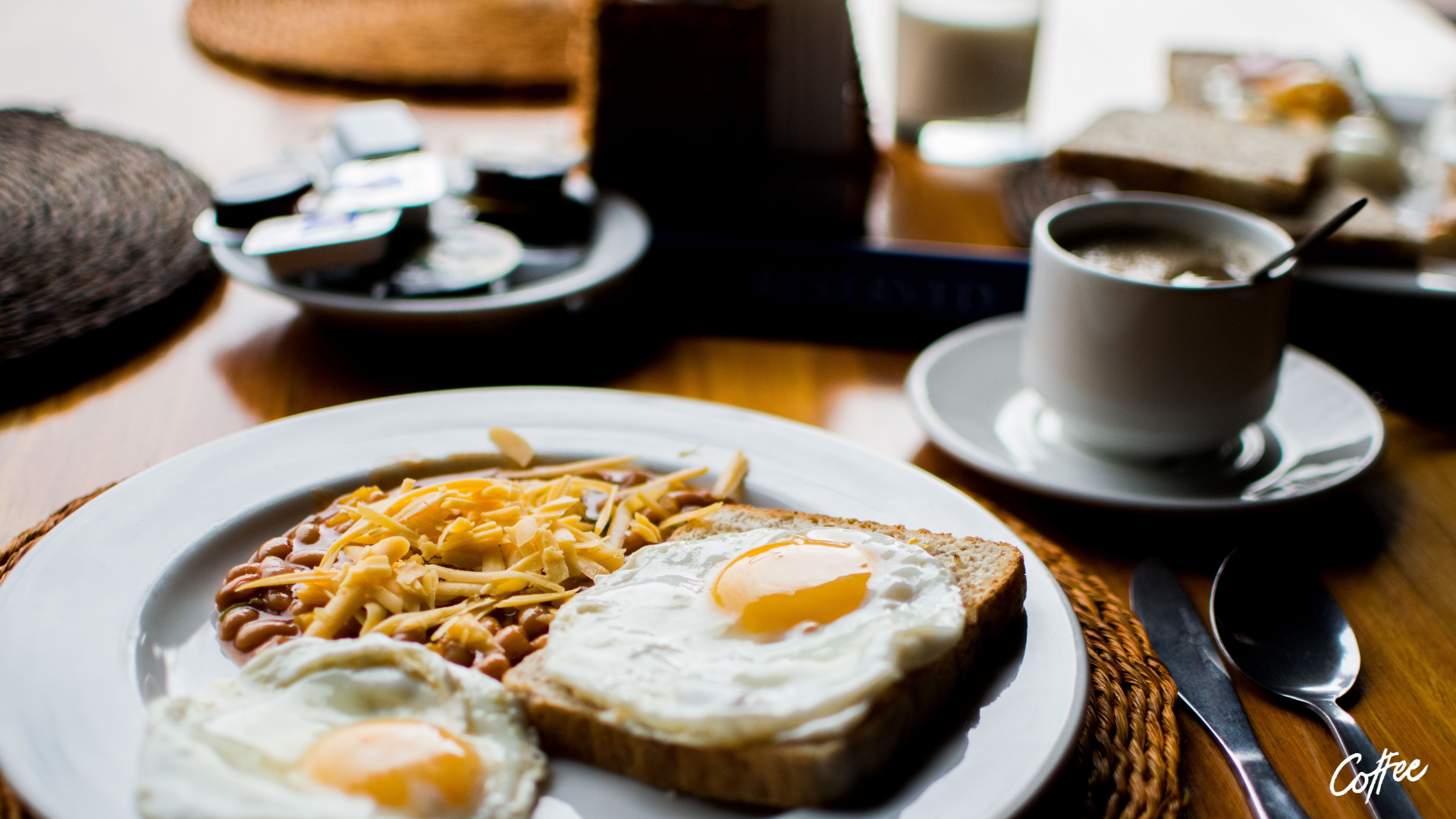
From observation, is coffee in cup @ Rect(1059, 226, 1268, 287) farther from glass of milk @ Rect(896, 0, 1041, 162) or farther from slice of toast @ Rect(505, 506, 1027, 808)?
glass of milk @ Rect(896, 0, 1041, 162)

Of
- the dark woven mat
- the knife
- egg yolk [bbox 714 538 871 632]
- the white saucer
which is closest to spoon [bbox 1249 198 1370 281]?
the white saucer

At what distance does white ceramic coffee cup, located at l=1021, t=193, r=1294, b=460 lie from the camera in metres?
1.34

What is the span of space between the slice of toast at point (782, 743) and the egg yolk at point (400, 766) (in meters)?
0.09

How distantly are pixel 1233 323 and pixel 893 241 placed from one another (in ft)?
2.70

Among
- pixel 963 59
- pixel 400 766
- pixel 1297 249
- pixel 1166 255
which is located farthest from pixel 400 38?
pixel 400 766

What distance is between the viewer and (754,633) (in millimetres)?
1007

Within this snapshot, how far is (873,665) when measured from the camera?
93 cm

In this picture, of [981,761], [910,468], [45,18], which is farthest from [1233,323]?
[45,18]

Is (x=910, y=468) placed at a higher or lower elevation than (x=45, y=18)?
lower

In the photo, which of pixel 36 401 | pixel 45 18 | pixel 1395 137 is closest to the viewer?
pixel 36 401

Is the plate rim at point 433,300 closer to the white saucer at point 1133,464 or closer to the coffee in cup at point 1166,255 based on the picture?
the white saucer at point 1133,464

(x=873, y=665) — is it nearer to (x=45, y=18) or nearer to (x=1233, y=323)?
(x=1233, y=323)

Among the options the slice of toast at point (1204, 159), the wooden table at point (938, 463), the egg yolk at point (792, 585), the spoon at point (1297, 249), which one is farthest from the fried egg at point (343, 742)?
the slice of toast at point (1204, 159)

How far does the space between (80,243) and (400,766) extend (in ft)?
4.70
